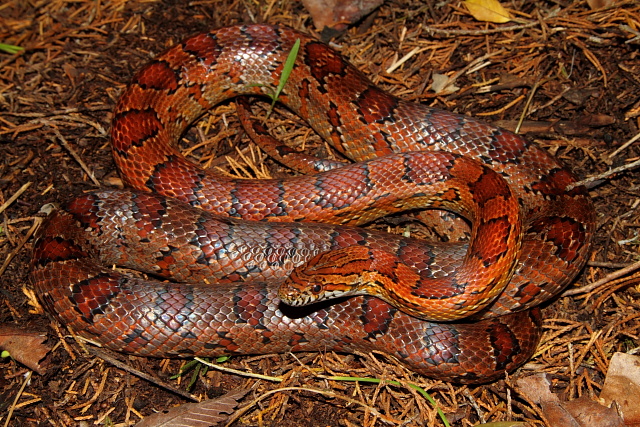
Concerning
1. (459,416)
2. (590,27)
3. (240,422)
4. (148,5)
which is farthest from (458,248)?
(148,5)

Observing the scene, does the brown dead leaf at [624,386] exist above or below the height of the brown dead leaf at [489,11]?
below

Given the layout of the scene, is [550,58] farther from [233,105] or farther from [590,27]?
[233,105]

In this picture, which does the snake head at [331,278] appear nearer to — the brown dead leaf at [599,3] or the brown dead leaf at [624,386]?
the brown dead leaf at [624,386]

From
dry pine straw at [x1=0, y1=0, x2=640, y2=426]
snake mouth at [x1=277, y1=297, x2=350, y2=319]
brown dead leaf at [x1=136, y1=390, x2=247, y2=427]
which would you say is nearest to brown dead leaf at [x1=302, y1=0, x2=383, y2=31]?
dry pine straw at [x1=0, y1=0, x2=640, y2=426]

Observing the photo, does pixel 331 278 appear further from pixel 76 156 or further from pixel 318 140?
pixel 76 156

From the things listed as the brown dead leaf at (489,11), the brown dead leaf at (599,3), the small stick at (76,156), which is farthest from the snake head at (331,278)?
the brown dead leaf at (599,3)

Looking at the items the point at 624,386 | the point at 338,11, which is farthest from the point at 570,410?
the point at 338,11
